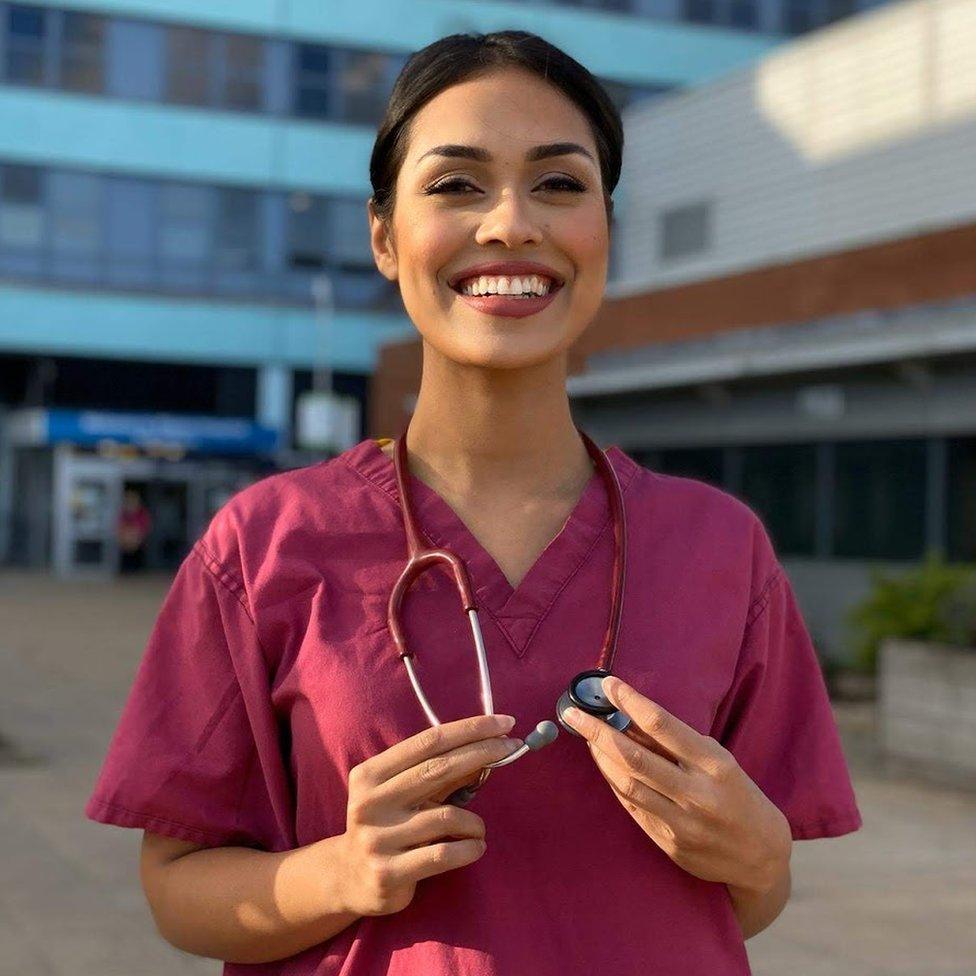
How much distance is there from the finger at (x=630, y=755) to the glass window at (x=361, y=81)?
34.5m

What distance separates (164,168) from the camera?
34250 millimetres

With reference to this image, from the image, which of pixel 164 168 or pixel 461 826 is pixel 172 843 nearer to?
pixel 461 826

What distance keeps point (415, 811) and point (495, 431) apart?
0.50 metres

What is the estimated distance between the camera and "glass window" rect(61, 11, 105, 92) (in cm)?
3334

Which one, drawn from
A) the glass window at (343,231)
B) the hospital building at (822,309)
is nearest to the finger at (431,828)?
the hospital building at (822,309)

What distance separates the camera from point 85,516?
34.1m

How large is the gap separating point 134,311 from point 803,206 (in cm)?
1854

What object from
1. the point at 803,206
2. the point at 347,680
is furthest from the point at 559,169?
the point at 803,206

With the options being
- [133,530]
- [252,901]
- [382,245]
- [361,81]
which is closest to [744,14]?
[361,81]

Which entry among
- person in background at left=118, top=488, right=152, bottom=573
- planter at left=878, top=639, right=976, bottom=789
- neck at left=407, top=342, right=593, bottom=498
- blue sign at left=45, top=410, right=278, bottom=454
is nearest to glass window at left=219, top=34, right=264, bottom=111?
blue sign at left=45, top=410, right=278, bottom=454

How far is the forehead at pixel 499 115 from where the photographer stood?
187 centimetres

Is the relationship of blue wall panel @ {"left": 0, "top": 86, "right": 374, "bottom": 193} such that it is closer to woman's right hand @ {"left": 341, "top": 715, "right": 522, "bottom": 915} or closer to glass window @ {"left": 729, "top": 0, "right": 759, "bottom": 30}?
glass window @ {"left": 729, "top": 0, "right": 759, "bottom": 30}

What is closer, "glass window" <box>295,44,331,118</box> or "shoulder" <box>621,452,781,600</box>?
"shoulder" <box>621,452,781,600</box>

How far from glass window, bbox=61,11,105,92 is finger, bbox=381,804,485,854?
3395 centimetres
